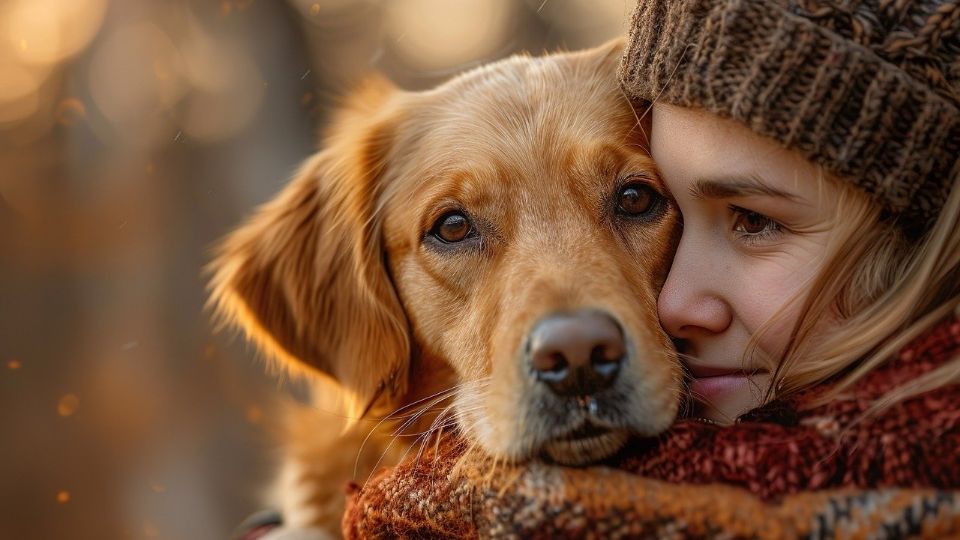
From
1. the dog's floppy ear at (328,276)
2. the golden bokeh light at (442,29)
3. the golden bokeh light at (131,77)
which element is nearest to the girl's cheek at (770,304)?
the dog's floppy ear at (328,276)

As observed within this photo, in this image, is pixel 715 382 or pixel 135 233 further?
pixel 135 233

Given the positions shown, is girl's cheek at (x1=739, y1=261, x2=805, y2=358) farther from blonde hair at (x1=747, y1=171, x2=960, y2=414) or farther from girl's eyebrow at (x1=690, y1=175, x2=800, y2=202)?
girl's eyebrow at (x1=690, y1=175, x2=800, y2=202)

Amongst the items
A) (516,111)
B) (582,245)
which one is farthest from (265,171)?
(582,245)

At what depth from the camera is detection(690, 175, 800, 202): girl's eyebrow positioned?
6.62ft

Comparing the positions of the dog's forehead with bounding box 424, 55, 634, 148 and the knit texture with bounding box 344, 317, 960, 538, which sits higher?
the dog's forehead with bounding box 424, 55, 634, 148

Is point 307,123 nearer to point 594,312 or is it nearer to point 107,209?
point 107,209

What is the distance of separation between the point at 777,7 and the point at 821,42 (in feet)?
0.40

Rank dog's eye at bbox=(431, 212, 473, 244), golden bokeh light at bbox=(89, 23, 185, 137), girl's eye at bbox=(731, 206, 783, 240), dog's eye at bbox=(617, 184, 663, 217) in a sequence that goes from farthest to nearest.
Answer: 1. golden bokeh light at bbox=(89, 23, 185, 137)
2. dog's eye at bbox=(431, 212, 473, 244)
3. dog's eye at bbox=(617, 184, 663, 217)
4. girl's eye at bbox=(731, 206, 783, 240)

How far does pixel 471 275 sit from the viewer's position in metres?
2.51

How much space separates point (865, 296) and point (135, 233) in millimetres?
6195

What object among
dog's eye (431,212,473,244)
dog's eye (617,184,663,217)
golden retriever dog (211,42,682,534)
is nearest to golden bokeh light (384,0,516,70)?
golden retriever dog (211,42,682,534)

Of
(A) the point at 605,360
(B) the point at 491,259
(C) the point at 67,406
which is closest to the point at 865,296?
(A) the point at 605,360

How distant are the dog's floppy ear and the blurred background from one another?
137 inches

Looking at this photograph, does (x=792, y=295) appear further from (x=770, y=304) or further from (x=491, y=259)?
(x=491, y=259)
